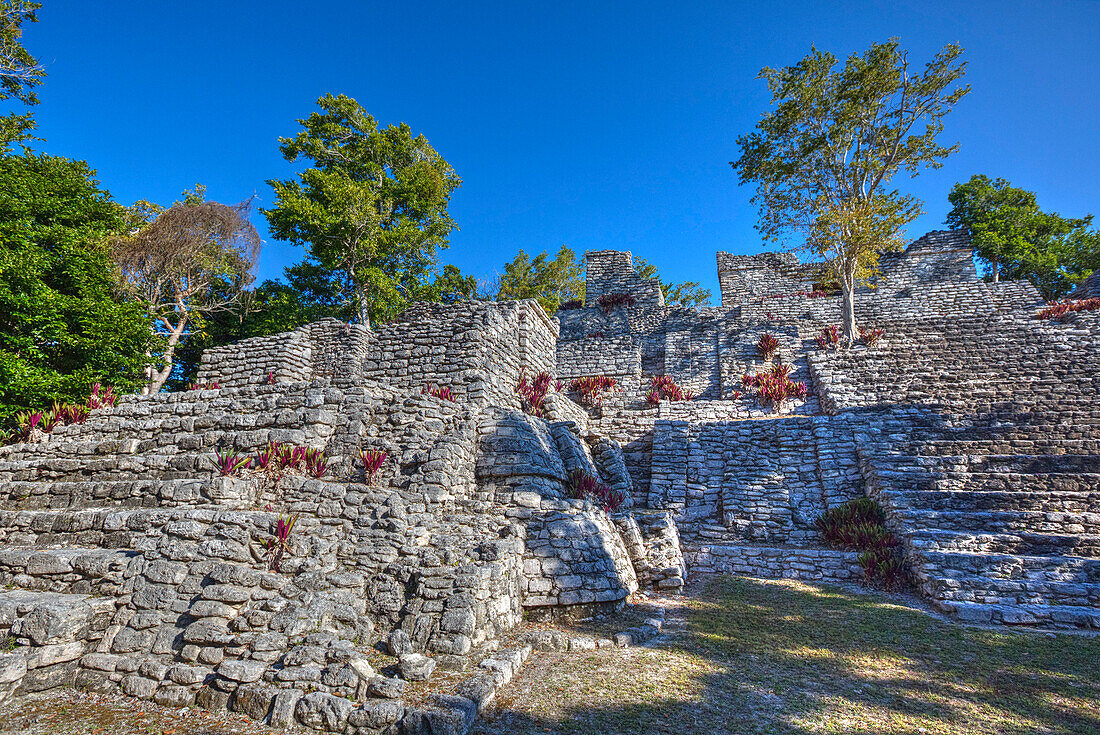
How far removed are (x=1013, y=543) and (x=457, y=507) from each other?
9317 mm

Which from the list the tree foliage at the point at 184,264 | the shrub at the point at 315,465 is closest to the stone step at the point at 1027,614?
the shrub at the point at 315,465

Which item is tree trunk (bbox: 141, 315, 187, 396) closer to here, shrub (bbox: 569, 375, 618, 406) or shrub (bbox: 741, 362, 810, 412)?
shrub (bbox: 569, 375, 618, 406)

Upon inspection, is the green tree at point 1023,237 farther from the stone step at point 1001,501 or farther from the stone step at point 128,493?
the stone step at point 128,493

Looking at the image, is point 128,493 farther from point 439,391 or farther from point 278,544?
point 439,391

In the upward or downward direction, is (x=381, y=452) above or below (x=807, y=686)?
above

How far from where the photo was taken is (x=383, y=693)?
407cm

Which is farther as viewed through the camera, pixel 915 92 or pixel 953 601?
pixel 915 92

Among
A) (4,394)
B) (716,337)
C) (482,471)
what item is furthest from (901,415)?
(4,394)

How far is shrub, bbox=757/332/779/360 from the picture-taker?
18219mm

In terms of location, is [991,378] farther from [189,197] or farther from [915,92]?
[189,197]

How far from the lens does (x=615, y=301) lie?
24812 mm

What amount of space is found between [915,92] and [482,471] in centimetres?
2477

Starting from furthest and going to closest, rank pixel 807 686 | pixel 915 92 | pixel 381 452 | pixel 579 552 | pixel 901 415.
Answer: pixel 915 92 → pixel 901 415 → pixel 381 452 → pixel 579 552 → pixel 807 686

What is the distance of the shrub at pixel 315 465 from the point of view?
743 centimetres
